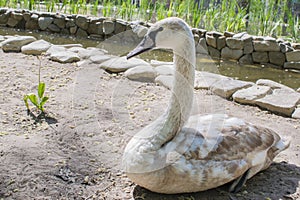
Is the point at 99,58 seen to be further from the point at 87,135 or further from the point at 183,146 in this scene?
the point at 183,146

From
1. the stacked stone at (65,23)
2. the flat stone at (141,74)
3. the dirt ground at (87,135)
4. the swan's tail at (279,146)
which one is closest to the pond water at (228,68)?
the stacked stone at (65,23)

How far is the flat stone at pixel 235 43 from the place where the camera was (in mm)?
7103

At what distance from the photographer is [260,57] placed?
276 inches

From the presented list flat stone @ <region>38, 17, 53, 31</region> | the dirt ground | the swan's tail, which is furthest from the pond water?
the swan's tail

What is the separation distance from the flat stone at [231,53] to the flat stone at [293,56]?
81 cm

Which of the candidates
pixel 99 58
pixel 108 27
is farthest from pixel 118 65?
pixel 108 27

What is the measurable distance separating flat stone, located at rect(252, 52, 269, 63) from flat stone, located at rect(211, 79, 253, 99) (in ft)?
8.77

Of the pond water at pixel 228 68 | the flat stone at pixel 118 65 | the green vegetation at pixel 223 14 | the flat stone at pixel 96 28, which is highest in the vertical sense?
the green vegetation at pixel 223 14

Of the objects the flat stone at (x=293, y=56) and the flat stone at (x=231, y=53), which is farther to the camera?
the flat stone at (x=231, y=53)

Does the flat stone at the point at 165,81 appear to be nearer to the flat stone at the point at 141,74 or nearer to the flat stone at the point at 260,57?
the flat stone at the point at 141,74

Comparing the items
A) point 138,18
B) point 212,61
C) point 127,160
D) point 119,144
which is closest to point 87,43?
point 138,18

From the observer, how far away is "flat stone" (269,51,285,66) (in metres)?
6.86

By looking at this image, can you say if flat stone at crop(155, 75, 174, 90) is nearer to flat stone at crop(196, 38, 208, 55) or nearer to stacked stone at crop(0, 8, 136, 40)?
flat stone at crop(196, 38, 208, 55)

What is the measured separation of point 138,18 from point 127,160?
6895 mm
